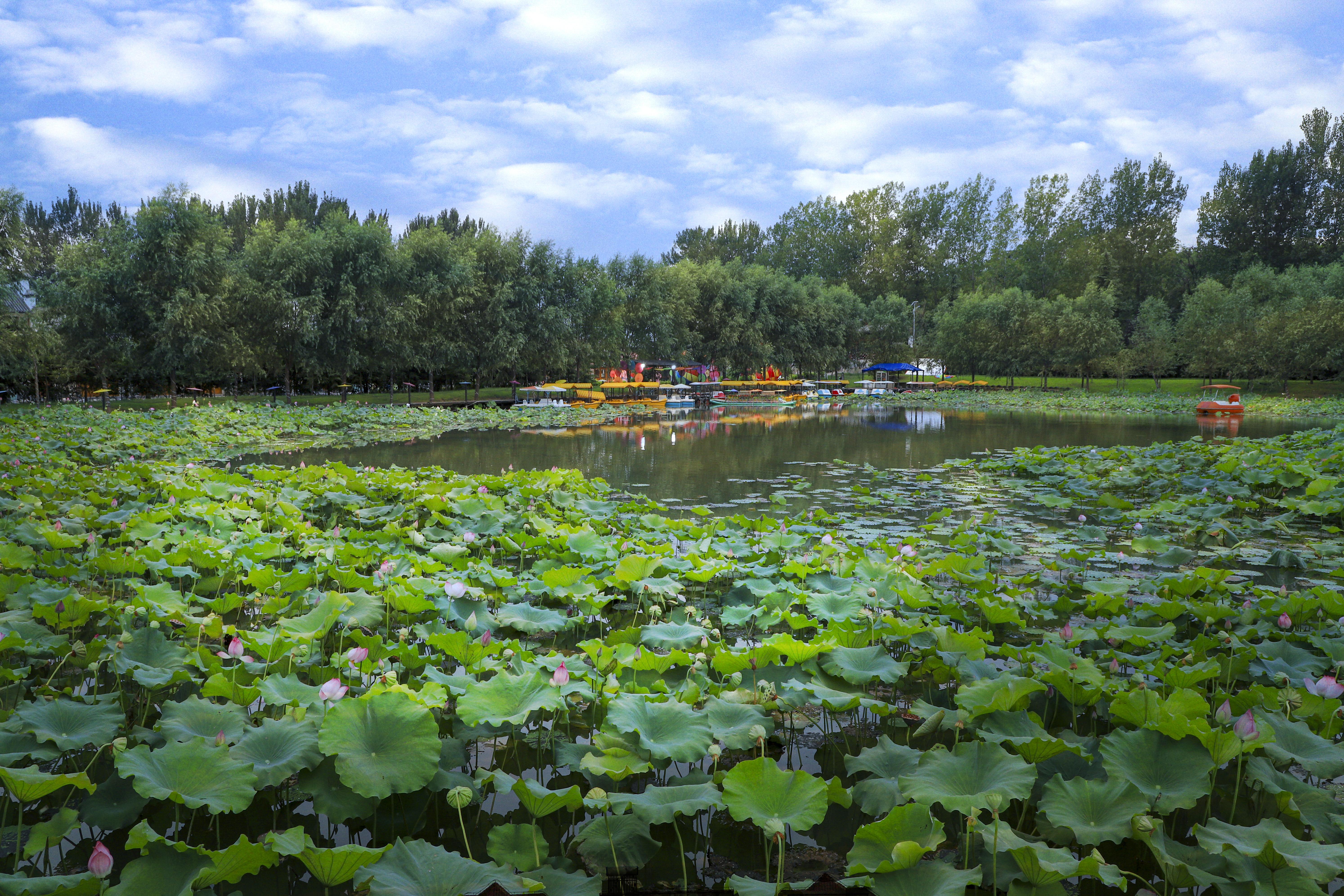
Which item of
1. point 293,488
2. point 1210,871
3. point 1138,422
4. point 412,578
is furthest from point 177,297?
point 1138,422

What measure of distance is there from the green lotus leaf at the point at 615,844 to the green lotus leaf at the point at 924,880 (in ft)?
1.87

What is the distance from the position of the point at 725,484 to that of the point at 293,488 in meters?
5.12

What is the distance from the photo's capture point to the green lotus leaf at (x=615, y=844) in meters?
1.97

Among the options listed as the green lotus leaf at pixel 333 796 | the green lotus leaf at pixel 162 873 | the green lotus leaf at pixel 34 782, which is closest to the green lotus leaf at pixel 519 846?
the green lotus leaf at pixel 333 796

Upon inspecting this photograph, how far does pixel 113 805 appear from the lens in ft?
6.76

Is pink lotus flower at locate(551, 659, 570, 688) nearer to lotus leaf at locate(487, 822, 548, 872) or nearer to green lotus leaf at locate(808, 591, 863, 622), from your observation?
lotus leaf at locate(487, 822, 548, 872)

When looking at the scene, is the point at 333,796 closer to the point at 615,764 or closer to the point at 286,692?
the point at 286,692

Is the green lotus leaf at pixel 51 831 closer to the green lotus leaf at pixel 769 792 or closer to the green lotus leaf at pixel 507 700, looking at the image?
the green lotus leaf at pixel 507 700

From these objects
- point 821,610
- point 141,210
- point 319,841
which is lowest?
point 319,841

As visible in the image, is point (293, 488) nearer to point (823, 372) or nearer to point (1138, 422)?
point (1138, 422)

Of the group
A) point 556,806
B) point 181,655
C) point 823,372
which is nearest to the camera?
point 556,806

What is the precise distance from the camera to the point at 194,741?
6.46ft

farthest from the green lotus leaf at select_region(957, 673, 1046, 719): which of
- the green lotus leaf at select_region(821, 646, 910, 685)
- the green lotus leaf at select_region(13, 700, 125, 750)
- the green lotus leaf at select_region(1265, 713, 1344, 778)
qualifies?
the green lotus leaf at select_region(13, 700, 125, 750)

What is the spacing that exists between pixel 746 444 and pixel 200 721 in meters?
14.1
